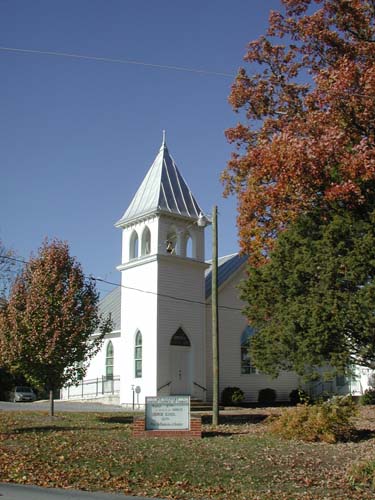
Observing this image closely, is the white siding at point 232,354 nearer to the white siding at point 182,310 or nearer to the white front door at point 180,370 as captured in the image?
the white siding at point 182,310

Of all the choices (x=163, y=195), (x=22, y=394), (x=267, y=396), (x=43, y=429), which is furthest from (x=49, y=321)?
(x=22, y=394)

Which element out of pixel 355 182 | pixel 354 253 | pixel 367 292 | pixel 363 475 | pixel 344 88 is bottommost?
pixel 363 475

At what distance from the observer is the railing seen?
36878 mm

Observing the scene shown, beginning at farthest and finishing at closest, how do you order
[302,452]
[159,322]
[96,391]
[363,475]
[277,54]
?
[96,391]
[159,322]
[277,54]
[302,452]
[363,475]

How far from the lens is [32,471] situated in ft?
39.4

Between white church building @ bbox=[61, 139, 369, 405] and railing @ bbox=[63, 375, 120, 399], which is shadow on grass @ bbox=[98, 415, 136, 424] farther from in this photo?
railing @ bbox=[63, 375, 120, 399]

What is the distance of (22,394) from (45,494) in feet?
122

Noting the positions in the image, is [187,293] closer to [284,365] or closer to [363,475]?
[284,365]

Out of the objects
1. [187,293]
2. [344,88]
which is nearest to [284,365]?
[344,88]

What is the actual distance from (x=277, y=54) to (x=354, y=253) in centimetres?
895

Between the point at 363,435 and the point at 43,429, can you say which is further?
the point at 43,429

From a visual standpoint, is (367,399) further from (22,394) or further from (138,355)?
(22,394)

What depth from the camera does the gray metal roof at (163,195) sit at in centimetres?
3150

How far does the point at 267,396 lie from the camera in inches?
1305
